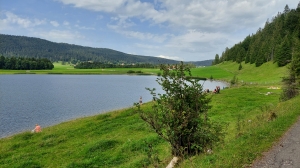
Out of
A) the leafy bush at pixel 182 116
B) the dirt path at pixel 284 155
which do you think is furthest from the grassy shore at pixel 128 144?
the leafy bush at pixel 182 116

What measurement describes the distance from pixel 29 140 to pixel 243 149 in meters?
21.9

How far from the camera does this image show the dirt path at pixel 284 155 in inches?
353

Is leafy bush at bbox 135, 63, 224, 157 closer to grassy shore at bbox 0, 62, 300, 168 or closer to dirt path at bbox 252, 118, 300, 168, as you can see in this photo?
grassy shore at bbox 0, 62, 300, 168

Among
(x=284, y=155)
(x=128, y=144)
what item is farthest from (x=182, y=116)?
(x=128, y=144)

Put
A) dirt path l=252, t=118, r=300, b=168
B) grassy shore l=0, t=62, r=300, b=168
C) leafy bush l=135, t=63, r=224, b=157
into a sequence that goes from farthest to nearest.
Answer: leafy bush l=135, t=63, r=224, b=157, grassy shore l=0, t=62, r=300, b=168, dirt path l=252, t=118, r=300, b=168

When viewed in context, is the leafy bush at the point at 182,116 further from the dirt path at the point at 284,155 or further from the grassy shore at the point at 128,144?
the dirt path at the point at 284,155

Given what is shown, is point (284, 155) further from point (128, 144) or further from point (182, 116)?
point (128, 144)

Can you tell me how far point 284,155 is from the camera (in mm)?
9867

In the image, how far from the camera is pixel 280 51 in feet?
270

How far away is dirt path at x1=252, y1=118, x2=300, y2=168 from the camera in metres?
8.98

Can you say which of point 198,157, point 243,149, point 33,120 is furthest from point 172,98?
point 33,120

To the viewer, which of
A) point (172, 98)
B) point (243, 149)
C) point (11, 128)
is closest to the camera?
point (243, 149)

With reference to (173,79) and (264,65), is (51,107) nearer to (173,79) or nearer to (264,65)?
(173,79)

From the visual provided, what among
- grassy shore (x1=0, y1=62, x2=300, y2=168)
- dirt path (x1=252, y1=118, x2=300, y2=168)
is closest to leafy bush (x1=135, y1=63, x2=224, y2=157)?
grassy shore (x1=0, y1=62, x2=300, y2=168)
